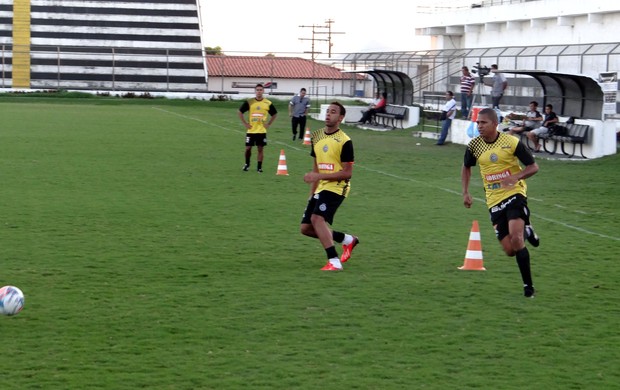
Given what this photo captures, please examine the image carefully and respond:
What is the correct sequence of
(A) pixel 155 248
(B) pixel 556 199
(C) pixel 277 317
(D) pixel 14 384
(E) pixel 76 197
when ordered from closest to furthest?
1. (D) pixel 14 384
2. (C) pixel 277 317
3. (A) pixel 155 248
4. (E) pixel 76 197
5. (B) pixel 556 199

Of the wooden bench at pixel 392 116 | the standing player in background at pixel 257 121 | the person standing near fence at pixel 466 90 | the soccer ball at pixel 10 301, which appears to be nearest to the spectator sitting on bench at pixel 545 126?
the person standing near fence at pixel 466 90

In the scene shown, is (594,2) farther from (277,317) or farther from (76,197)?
(277,317)

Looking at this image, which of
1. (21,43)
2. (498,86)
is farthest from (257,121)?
(21,43)

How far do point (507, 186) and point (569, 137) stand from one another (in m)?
19.1

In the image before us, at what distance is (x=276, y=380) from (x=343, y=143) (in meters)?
4.72

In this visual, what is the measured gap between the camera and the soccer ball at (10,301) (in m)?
8.41

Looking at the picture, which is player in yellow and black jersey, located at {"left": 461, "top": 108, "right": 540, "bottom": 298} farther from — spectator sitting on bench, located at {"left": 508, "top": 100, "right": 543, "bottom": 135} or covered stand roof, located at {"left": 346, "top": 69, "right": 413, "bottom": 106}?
covered stand roof, located at {"left": 346, "top": 69, "right": 413, "bottom": 106}

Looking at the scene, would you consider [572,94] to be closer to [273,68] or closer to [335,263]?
[335,263]

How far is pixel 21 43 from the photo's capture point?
71.1 meters

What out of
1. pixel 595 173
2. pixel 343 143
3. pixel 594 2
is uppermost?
pixel 594 2

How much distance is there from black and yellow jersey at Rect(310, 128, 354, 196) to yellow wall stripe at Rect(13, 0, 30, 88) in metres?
57.2

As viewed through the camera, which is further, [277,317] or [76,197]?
[76,197]

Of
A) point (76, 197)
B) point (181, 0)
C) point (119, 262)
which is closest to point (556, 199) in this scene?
point (76, 197)

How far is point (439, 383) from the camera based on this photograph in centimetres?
707
